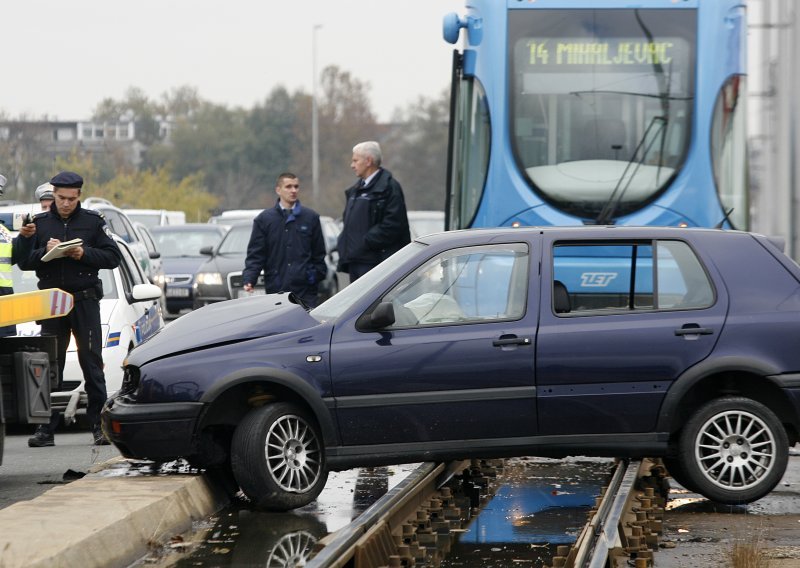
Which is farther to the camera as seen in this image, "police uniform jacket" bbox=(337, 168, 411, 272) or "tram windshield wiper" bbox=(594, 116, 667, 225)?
"tram windshield wiper" bbox=(594, 116, 667, 225)

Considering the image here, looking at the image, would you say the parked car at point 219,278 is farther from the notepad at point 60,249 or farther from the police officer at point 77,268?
the notepad at point 60,249

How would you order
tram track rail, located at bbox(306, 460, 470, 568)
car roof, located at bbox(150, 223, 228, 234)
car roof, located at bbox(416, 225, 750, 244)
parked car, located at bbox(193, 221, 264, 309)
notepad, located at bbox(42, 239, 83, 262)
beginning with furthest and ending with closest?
car roof, located at bbox(150, 223, 228, 234)
parked car, located at bbox(193, 221, 264, 309)
notepad, located at bbox(42, 239, 83, 262)
car roof, located at bbox(416, 225, 750, 244)
tram track rail, located at bbox(306, 460, 470, 568)

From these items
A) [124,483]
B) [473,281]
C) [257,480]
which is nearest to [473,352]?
[473,281]

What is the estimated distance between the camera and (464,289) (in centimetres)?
864

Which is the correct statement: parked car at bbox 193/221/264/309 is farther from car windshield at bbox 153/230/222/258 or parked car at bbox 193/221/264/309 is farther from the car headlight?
car windshield at bbox 153/230/222/258

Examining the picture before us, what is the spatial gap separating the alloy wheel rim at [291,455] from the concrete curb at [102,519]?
1.55 ft

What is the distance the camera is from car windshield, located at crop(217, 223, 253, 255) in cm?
2697

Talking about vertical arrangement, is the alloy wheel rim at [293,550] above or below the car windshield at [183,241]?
below

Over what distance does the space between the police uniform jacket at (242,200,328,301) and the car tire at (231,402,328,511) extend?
14.5ft

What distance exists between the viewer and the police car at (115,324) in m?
12.5

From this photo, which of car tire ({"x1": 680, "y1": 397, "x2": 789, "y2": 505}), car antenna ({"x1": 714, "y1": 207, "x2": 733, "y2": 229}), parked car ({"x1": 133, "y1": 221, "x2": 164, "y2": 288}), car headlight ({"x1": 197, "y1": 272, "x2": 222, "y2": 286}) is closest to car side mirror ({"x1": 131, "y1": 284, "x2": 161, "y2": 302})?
car antenna ({"x1": 714, "y1": 207, "x2": 733, "y2": 229})

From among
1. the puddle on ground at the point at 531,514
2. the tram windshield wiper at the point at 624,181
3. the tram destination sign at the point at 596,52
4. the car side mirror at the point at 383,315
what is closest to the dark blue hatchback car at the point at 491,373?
the car side mirror at the point at 383,315

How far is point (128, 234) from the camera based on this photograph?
2105 centimetres

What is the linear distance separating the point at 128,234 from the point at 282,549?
14.1m
